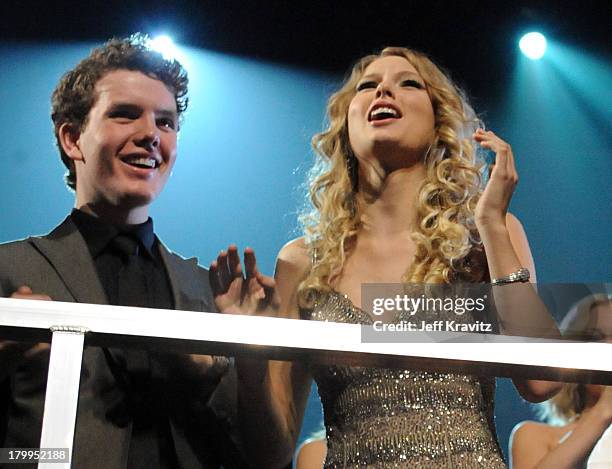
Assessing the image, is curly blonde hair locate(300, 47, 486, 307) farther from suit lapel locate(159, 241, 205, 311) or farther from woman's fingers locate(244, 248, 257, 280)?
woman's fingers locate(244, 248, 257, 280)

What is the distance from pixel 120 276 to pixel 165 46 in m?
0.55

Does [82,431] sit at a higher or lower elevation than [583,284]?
lower

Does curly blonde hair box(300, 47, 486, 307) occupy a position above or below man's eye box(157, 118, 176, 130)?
below

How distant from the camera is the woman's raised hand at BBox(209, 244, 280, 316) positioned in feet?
3.40

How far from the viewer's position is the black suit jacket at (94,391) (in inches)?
46.3

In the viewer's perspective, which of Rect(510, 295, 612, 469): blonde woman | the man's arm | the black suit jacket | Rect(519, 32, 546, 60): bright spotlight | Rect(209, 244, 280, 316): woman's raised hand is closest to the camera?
the man's arm

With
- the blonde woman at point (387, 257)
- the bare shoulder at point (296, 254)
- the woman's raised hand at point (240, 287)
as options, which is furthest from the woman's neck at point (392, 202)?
the woman's raised hand at point (240, 287)

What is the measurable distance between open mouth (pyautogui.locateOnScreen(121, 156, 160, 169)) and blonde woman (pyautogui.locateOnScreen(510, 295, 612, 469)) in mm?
758

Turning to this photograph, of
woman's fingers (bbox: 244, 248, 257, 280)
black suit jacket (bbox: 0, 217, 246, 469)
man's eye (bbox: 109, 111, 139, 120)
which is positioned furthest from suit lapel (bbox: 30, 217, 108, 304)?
woman's fingers (bbox: 244, 248, 257, 280)

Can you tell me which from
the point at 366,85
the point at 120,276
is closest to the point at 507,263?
the point at 366,85

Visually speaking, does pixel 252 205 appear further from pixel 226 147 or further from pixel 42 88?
pixel 42 88

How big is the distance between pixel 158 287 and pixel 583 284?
769 millimetres

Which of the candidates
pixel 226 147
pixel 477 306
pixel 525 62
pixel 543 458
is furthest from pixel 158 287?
pixel 525 62

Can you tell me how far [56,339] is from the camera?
71 centimetres
